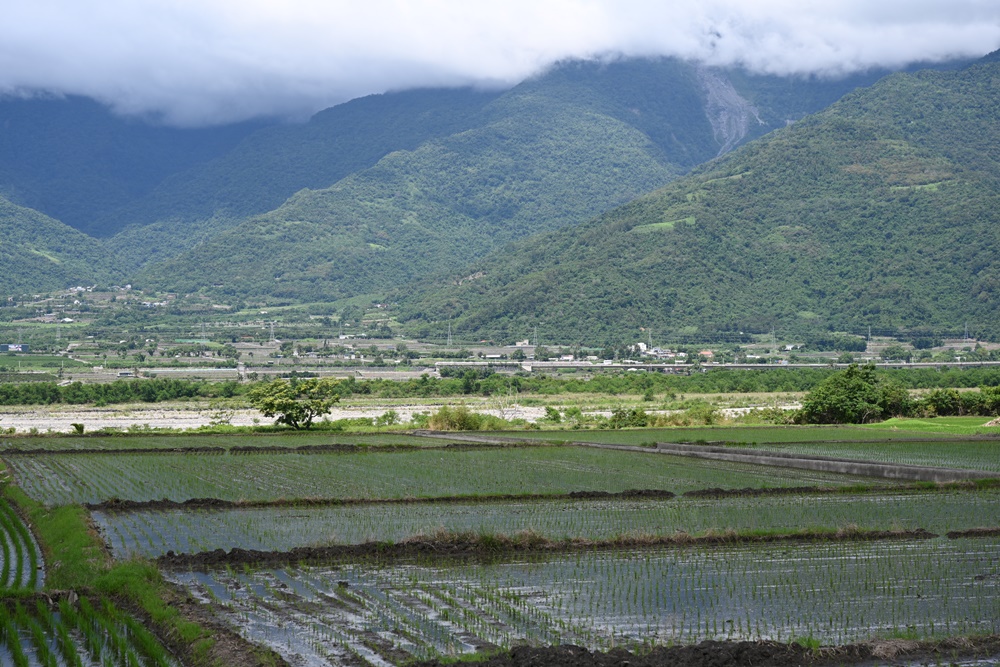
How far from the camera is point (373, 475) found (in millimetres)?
37250

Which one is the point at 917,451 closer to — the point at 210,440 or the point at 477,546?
the point at 477,546

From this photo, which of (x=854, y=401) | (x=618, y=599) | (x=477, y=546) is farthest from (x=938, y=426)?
(x=618, y=599)

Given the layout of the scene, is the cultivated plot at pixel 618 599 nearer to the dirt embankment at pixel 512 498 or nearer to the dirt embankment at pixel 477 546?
the dirt embankment at pixel 477 546

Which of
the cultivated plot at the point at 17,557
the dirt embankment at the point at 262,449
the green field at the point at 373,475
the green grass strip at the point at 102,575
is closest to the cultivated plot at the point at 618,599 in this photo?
the green grass strip at the point at 102,575

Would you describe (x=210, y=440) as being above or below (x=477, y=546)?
below

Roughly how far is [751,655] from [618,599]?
3.95 m

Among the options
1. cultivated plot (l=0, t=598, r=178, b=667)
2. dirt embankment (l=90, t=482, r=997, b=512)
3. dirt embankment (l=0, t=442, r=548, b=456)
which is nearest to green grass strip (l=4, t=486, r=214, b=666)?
cultivated plot (l=0, t=598, r=178, b=667)

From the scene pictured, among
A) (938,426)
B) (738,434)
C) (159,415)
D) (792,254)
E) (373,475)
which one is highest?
(792,254)

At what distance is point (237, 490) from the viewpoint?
32844mm

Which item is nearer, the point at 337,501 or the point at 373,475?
the point at 337,501

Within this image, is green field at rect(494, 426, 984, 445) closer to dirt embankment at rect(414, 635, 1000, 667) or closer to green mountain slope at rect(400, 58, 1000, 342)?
dirt embankment at rect(414, 635, 1000, 667)

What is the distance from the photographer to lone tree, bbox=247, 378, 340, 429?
61562 millimetres

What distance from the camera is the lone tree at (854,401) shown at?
6012 cm

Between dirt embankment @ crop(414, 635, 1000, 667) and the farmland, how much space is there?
64cm
